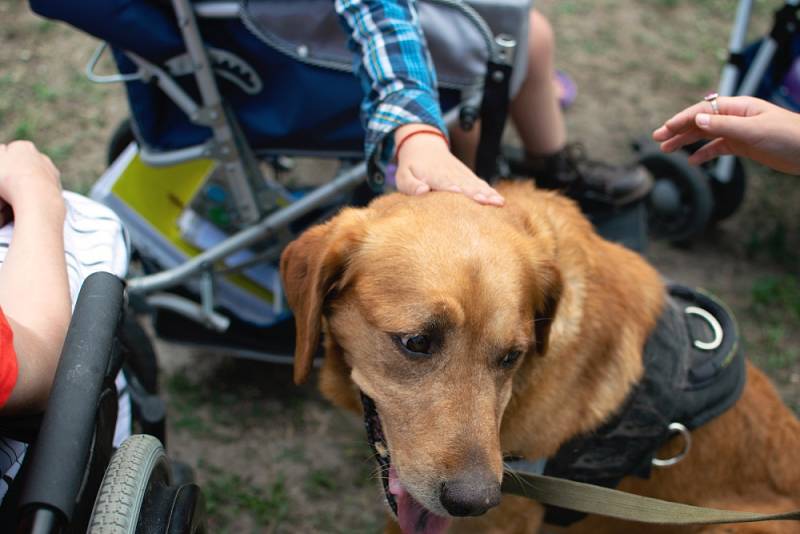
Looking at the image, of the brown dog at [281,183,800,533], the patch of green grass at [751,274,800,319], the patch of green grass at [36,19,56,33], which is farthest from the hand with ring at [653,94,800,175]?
the patch of green grass at [36,19,56,33]

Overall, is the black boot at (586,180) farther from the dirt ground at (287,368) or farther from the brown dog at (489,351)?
the brown dog at (489,351)

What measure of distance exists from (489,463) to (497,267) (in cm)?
44

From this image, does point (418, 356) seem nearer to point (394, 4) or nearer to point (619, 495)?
point (619, 495)

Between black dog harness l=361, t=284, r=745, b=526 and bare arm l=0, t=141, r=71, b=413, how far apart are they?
0.80 m

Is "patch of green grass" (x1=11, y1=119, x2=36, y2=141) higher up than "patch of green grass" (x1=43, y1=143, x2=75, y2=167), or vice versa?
"patch of green grass" (x1=11, y1=119, x2=36, y2=141)

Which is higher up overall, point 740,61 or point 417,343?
point 417,343

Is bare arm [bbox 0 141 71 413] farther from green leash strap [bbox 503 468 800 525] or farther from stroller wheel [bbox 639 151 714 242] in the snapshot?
stroller wheel [bbox 639 151 714 242]

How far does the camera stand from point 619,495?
5.41 feet

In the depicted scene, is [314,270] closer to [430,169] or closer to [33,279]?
[430,169]

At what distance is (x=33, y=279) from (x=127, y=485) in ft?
1.57

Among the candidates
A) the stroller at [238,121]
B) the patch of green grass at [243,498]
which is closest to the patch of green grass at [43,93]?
the stroller at [238,121]

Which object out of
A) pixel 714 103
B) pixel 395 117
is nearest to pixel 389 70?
pixel 395 117

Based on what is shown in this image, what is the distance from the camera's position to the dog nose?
152cm

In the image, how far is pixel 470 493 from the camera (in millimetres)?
1524
